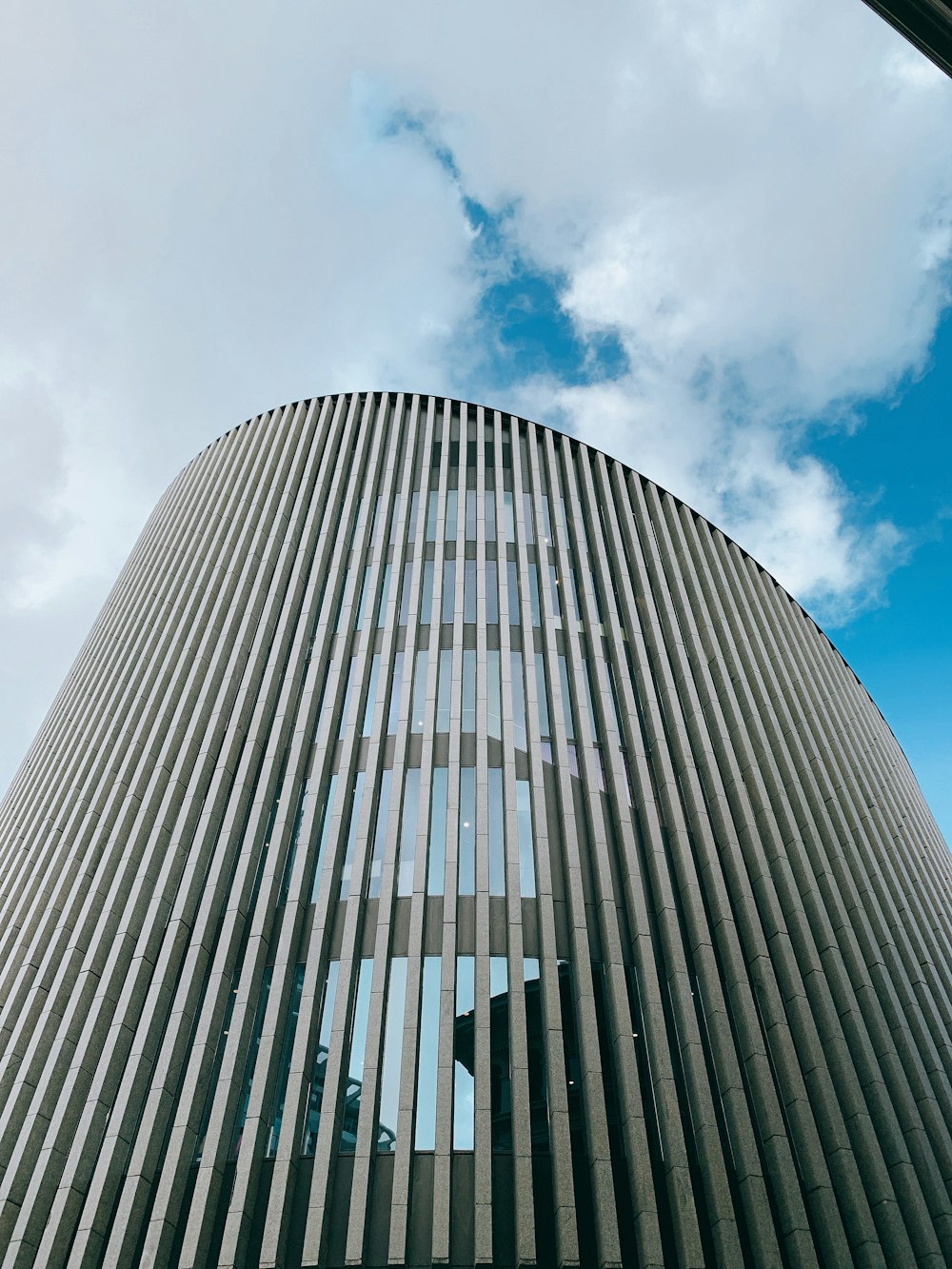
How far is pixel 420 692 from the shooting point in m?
21.2

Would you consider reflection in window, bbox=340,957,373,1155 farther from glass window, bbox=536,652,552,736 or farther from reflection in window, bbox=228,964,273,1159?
glass window, bbox=536,652,552,736

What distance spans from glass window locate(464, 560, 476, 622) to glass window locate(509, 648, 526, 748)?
1.65m

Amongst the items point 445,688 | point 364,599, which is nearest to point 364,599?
point 364,599

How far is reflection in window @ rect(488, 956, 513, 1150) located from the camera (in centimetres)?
1494

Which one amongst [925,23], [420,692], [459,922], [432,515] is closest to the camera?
[925,23]

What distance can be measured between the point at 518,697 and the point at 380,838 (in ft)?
16.3

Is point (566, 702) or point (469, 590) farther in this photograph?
point (469, 590)

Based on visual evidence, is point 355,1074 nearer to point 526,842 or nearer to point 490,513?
point 526,842

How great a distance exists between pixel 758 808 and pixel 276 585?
14.4 m

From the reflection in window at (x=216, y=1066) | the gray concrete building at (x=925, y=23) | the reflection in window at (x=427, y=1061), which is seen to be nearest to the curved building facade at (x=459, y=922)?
the reflection in window at (x=427, y=1061)

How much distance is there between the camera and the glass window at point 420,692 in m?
20.6

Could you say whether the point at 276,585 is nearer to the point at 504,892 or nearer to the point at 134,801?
the point at 134,801

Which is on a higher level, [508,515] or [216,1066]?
[508,515]

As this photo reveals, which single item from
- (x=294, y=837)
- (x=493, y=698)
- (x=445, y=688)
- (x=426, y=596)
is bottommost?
(x=294, y=837)
